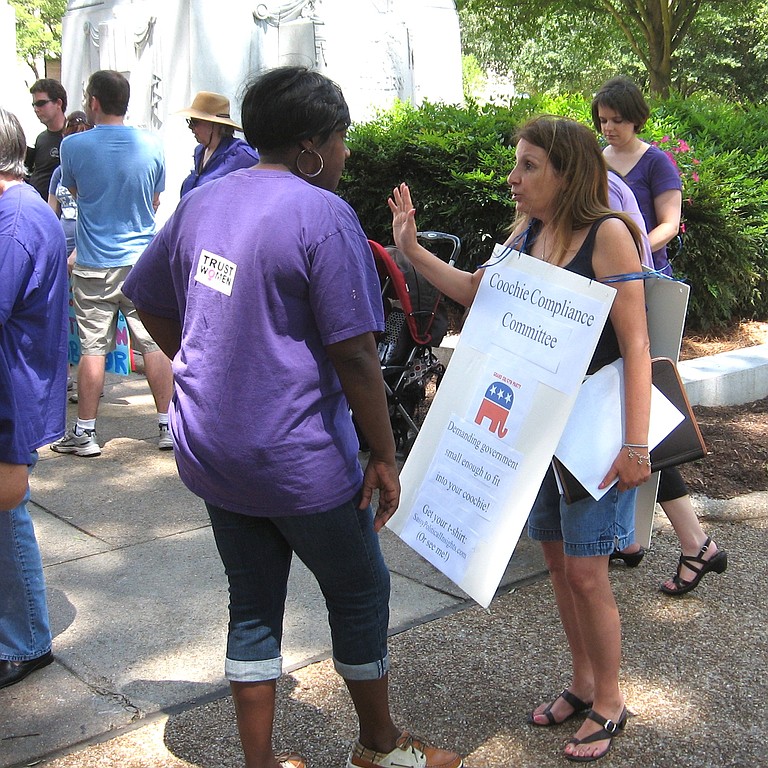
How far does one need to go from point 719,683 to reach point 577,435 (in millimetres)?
1152

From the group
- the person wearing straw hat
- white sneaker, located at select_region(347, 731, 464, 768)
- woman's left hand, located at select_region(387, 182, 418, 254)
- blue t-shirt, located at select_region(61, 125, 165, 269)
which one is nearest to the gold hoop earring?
Result: woman's left hand, located at select_region(387, 182, 418, 254)

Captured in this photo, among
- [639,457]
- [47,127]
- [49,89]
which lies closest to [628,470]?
[639,457]

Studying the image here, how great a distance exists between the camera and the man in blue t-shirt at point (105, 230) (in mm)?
6148

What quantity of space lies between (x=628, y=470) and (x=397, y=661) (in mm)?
1204

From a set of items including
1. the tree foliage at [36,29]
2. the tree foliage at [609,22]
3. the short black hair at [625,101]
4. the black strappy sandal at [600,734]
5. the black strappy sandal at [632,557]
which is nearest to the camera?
the black strappy sandal at [600,734]

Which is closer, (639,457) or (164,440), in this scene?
(639,457)

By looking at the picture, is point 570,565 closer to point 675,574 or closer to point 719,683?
point 719,683

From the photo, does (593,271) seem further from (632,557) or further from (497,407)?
(632,557)

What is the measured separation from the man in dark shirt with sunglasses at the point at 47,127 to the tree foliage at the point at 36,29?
111 feet

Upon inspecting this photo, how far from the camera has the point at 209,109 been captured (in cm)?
599

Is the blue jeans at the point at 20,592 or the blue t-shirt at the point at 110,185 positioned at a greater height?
the blue t-shirt at the point at 110,185

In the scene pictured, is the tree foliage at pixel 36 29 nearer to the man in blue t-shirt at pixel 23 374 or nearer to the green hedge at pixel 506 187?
the green hedge at pixel 506 187

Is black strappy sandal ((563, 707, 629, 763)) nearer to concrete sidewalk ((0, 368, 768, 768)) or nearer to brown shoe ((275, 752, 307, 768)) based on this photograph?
concrete sidewalk ((0, 368, 768, 768))

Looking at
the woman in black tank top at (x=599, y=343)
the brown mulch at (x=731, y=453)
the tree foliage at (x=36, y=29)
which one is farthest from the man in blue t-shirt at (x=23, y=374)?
the tree foliage at (x=36, y=29)
